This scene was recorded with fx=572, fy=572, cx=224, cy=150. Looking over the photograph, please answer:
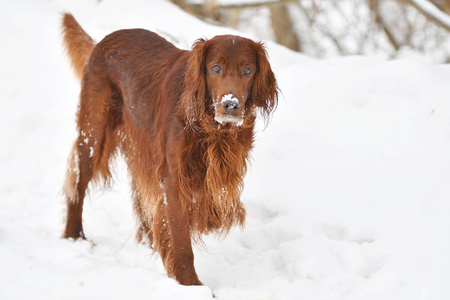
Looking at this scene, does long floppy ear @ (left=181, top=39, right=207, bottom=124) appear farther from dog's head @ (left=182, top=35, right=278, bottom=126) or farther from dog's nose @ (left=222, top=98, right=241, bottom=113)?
dog's nose @ (left=222, top=98, right=241, bottom=113)

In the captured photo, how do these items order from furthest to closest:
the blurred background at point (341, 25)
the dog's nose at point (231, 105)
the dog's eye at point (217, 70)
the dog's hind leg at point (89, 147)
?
1. the blurred background at point (341, 25)
2. the dog's hind leg at point (89, 147)
3. the dog's eye at point (217, 70)
4. the dog's nose at point (231, 105)

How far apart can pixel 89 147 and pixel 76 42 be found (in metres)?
0.91

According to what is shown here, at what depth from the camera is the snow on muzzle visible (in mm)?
2840

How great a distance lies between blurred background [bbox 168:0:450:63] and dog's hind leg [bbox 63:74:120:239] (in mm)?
3607

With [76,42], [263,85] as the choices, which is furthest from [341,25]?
[263,85]

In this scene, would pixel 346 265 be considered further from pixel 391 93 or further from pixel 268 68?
pixel 391 93

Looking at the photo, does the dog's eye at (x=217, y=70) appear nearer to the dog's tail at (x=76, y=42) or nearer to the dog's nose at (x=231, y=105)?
the dog's nose at (x=231, y=105)

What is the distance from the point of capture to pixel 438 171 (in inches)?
149

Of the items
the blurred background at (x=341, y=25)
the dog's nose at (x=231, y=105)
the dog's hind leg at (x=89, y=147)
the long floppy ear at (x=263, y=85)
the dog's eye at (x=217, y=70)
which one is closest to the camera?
the dog's nose at (x=231, y=105)

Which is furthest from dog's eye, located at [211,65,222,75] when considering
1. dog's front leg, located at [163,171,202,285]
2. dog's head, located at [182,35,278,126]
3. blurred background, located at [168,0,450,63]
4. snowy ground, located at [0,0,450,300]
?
blurred background, located at [168,0,450,63]

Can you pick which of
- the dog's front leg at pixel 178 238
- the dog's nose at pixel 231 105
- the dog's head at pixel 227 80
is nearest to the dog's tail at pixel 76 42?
the dog's head at pixel 227 80

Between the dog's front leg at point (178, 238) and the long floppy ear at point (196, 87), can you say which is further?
the dog's front leg at point (178, 238)

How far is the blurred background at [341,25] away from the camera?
7.69 m

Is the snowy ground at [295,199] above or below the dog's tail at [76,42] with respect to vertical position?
below
